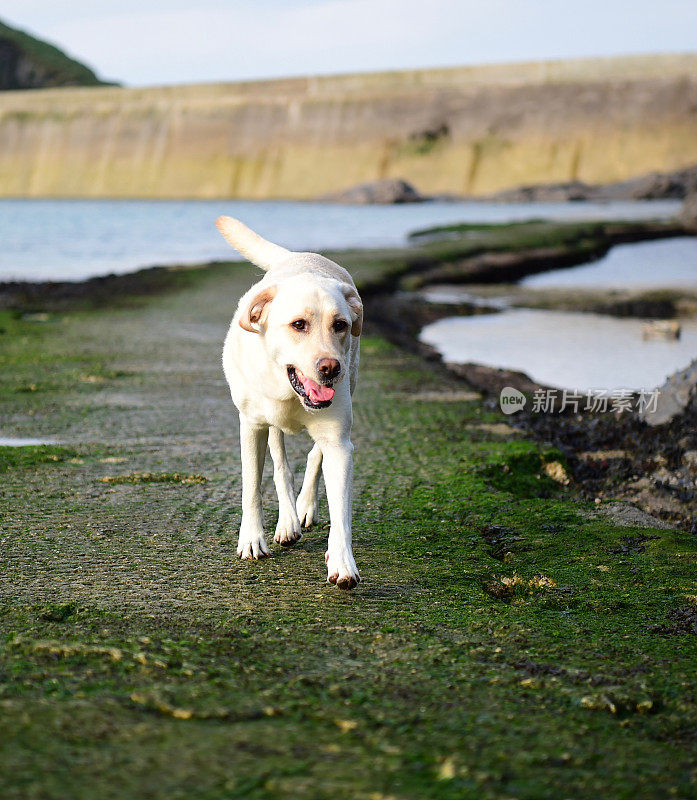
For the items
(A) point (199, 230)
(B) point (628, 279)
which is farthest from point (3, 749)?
(A) point (199, 230)

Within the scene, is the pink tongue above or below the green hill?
below

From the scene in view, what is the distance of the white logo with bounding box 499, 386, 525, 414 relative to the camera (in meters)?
7.04

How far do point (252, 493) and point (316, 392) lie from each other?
66 cm

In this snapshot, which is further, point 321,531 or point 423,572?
point 321,531

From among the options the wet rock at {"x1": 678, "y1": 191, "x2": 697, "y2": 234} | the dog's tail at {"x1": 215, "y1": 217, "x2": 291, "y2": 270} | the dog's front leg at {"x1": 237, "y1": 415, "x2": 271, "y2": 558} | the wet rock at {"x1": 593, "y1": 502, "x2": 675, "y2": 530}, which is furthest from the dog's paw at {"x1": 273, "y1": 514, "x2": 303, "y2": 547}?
the wet rock at {"x1": 678, "y1": 191, "x2": 697, "y2": 234}

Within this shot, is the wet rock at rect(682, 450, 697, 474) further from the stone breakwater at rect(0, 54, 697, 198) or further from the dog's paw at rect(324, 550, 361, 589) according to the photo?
the stone breakwater at rect(0, 54, 697, 198)

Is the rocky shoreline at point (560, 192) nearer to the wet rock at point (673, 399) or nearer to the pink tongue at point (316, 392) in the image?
the wet rock at point (673, 399)

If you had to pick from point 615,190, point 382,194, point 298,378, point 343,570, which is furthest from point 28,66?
point 343,570

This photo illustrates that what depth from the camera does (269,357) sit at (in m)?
3.70

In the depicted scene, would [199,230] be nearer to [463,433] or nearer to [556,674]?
[463,433]

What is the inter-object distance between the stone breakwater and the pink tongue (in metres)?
62.8

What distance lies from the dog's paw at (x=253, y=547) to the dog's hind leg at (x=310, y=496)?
0.54 metres

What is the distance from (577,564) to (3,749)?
232 centimetres

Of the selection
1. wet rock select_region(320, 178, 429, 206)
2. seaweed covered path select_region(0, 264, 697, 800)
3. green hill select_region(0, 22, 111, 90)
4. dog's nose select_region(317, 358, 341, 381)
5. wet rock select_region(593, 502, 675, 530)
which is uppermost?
green hill select_region(0, 22, 111, 90)
